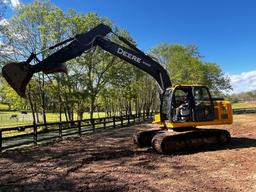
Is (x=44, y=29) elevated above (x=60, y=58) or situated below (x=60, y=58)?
above

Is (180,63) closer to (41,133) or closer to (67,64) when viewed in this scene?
(67,64)

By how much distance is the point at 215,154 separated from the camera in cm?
1104

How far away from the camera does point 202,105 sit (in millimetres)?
12828

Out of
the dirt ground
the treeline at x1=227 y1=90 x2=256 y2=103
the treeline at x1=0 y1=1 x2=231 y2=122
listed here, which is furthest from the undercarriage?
the treeline at x1=227 y1=90 x2=256 y2=103

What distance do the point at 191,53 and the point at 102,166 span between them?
4885 cm

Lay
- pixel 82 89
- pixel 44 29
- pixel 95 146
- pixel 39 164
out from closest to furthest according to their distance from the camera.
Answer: pixel 39 164 → pixel 95 146 → pixel 44 29 → pixel 82 89

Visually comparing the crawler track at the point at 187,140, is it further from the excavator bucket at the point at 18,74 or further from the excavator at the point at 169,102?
Result: the excavator bucket at the point at 18,74

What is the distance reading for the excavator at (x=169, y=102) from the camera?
11.9 m

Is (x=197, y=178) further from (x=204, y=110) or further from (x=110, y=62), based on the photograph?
(x=110, y=62)

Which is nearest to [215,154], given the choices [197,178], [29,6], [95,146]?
[197,178]

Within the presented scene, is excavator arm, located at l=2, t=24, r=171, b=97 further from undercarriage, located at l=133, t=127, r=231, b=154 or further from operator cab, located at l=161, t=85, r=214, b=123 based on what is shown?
undercarriage, located at l=133, t=127, r=231, b=154

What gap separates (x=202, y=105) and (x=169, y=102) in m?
1.35

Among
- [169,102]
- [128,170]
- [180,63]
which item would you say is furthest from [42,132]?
[180,63]

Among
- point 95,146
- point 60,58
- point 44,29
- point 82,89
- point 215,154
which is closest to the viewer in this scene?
point 215,154
